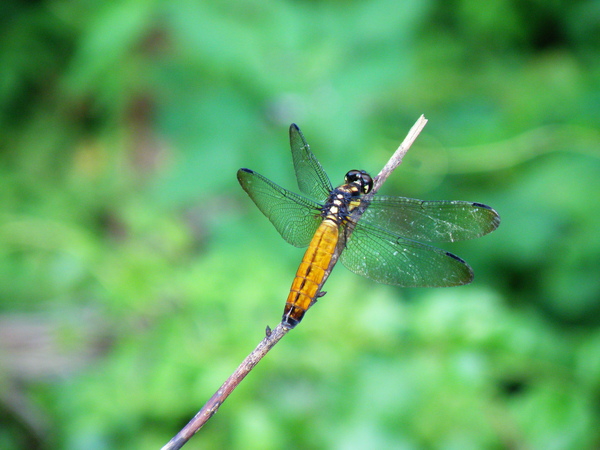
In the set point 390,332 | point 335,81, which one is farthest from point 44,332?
point 335,81

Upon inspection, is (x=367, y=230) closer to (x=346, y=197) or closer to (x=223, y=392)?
(x=346, y=197)

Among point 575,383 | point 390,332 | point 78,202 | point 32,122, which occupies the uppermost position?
point 32,122

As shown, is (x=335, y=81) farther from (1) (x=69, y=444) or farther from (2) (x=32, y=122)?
(2) (x=32, y=122)

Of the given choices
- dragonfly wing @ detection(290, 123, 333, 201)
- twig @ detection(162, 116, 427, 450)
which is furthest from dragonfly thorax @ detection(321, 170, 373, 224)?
twig @ detection(162, 116, 427, 450)

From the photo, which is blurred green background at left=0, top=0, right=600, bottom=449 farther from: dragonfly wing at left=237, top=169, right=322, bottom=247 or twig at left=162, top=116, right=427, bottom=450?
twig at left=162, top=116, right=427, bottom=450

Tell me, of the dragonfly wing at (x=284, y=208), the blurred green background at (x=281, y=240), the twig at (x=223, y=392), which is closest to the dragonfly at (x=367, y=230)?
the dragonfly wing at (x=284, y=208)

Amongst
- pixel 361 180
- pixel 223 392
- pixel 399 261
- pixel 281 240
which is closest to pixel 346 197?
pixel 361 180

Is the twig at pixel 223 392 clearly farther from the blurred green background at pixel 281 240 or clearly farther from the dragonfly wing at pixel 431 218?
the blurred green background at pixel 281 240
